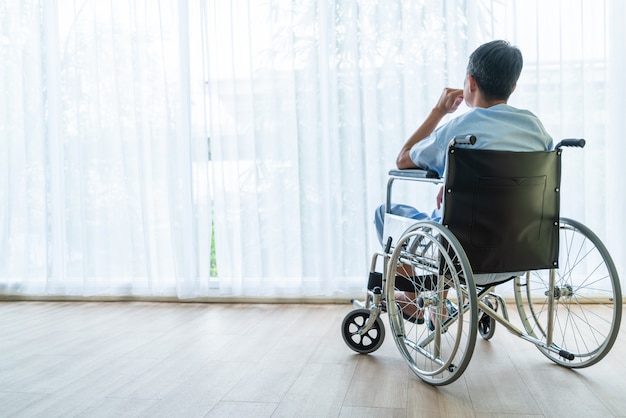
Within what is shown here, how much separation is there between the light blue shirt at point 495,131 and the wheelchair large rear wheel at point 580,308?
0.91 ft

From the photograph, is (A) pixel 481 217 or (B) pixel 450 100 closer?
(A) pixel 481 217

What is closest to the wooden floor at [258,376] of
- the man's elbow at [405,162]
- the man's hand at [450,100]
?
the man's elbow at [405,162]

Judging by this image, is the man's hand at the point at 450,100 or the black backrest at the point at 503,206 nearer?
the black backrest at the point at 503,206

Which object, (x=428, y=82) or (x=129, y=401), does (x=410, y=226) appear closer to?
(x=129, y=401)

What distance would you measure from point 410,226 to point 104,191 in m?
1.93

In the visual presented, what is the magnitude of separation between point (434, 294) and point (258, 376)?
24.2 inches

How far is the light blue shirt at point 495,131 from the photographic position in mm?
1853

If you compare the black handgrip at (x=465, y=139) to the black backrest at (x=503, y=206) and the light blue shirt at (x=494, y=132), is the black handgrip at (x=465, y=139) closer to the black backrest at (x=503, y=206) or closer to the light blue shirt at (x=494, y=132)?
the black backrest at (x=503, y=206)

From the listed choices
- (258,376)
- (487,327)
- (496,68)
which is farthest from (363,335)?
(496,68)

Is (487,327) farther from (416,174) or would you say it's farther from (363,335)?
(416,174)

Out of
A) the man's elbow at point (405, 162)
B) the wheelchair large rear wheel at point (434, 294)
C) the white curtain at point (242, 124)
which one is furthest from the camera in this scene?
the white curtain at point (242, 124)

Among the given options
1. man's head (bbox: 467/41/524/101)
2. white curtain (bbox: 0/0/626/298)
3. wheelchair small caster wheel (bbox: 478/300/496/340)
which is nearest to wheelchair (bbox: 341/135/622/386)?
man's head (bbox: 467/41/524/101)

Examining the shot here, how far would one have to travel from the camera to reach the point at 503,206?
179 centimetres

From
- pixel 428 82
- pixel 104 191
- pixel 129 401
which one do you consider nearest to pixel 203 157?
pixel 104 191
